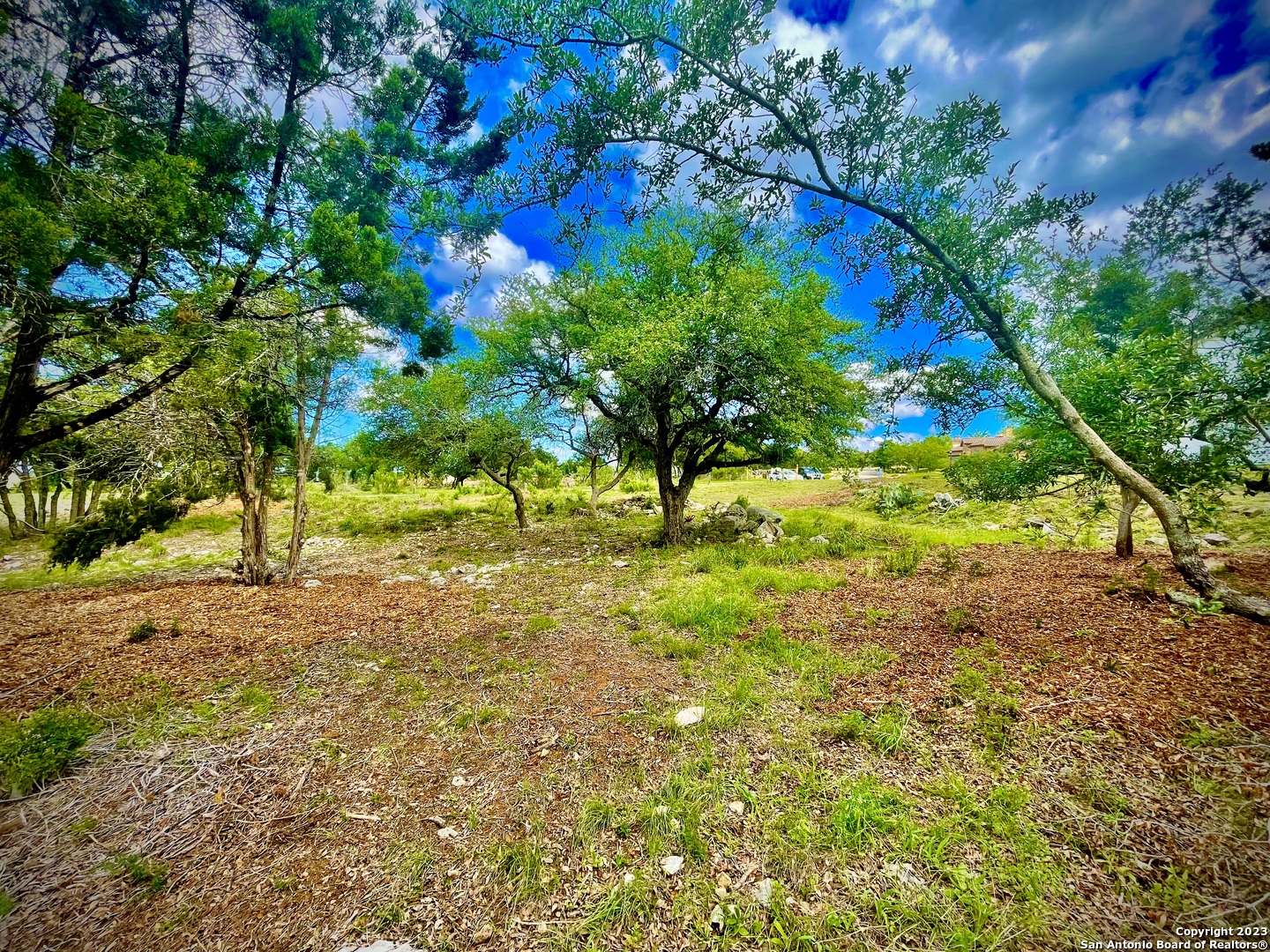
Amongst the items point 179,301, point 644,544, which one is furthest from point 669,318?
point 179,301

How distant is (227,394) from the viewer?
24.6 feet

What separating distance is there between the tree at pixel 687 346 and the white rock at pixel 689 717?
7039 mm

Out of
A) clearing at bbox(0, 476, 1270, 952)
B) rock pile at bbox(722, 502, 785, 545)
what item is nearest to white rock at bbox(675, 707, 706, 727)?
clearing at bbox(0, 476, 1270, 952)

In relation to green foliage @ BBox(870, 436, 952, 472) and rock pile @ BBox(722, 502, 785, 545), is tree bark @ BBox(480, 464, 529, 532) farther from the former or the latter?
green foliage @ BBox(870, 436, 952, 472)

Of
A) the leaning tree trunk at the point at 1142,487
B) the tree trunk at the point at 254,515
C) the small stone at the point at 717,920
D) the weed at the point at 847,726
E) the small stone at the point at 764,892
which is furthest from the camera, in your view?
the tree trunk at the point at 254,515

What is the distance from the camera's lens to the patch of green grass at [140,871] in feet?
9.31

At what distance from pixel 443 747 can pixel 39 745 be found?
371 cm

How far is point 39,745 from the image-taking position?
12.6ft

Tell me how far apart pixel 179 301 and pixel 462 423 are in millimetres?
11624

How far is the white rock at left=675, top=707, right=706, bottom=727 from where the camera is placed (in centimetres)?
438

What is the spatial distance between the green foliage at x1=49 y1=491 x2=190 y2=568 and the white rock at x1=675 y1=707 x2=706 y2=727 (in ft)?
43.8

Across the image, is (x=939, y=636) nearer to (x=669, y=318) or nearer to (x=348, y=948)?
(x=348, y=948)

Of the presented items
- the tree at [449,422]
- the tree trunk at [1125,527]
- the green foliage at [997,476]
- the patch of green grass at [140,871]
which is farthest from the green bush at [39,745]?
the tree trunk at [1125,527]

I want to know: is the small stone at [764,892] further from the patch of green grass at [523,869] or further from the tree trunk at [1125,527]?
the tree trunk at [1125,527]
